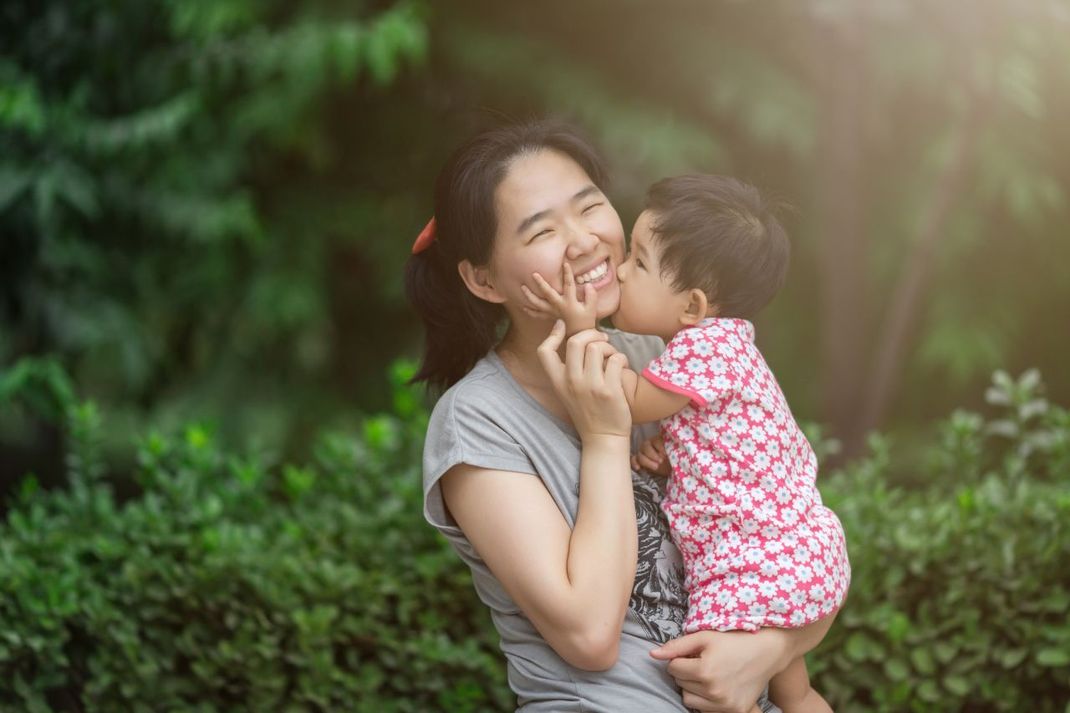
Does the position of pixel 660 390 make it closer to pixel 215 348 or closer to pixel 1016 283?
pixel 215 348

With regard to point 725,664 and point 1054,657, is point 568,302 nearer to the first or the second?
point 725,664

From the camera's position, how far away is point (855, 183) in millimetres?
5809

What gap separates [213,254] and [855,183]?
123 inches

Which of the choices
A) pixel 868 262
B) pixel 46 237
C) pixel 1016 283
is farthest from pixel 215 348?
pixel 1016 283

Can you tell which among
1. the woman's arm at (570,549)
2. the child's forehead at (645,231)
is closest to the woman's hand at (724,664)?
the woman's arm at (570,549)

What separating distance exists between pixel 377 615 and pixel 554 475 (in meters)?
1.08

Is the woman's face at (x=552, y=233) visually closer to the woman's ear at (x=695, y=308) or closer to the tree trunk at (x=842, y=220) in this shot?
the woman's ear at (x=695, y=308)

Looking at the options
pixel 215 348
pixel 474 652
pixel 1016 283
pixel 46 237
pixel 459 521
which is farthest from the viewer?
pixel 1016 283

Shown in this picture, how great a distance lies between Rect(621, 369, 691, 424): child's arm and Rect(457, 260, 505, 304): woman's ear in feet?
1.04

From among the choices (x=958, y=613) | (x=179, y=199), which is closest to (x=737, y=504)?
(x=958, y=613)

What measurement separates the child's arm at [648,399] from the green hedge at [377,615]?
1.07 meters

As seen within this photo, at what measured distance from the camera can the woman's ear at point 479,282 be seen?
87.7 inches

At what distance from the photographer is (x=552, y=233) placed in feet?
6.93

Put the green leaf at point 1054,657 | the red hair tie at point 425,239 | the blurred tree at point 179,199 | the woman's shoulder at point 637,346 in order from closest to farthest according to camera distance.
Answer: the red hair tie at point 425,239 < the woman's shoulder at point 637,346 < the green leaf at point 1054,657 < the blurred tree at point 179,199
